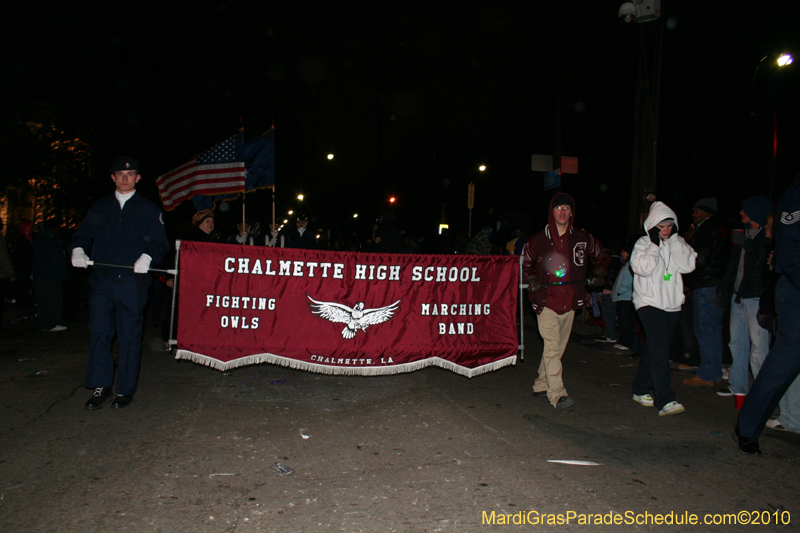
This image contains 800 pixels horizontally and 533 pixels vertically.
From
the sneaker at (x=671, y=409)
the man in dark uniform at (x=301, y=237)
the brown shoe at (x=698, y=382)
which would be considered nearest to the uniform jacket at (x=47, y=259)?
the man in dark uniform at (x=301, y=237)

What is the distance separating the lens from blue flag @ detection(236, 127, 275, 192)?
1041 centimetres

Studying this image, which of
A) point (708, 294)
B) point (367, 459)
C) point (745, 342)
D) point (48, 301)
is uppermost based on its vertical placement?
point (708, 294)

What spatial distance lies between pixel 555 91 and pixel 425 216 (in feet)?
150

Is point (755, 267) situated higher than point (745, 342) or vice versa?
point (755, 267)

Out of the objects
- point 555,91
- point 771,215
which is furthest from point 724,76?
point 771,215

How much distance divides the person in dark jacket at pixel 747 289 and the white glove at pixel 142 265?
18.7 feet

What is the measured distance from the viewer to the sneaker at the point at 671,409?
17.1ft

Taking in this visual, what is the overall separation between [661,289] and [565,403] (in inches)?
54.5

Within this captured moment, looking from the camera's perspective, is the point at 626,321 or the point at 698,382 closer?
the point at 698,382

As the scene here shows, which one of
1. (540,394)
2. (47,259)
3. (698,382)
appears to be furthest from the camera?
(47,259)

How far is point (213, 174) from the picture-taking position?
10.0 metres

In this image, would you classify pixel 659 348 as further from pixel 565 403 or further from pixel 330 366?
pixel 330 366

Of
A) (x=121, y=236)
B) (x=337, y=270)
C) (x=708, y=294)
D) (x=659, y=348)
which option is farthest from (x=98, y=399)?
(x=708, y=294)

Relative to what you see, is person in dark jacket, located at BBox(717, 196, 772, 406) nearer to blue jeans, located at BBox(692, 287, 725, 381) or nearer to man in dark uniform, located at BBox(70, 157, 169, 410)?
blue jeans, located at BBox(692, 287, 725, 381)
